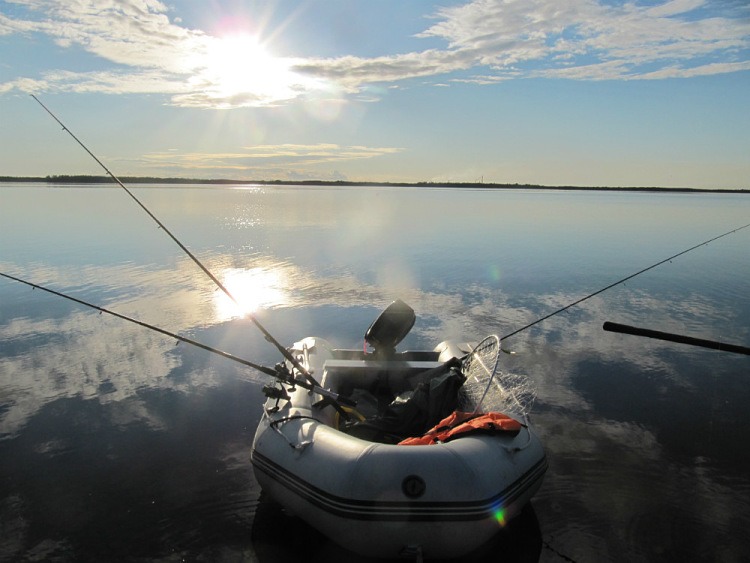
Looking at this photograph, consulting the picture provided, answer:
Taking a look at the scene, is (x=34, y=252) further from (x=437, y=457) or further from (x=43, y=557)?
(x=437, y=457)

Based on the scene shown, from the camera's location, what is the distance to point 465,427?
4727mm

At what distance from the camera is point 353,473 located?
421 cm

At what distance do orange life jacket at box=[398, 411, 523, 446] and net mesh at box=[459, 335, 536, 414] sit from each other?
0.69 meters

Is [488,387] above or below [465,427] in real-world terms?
below

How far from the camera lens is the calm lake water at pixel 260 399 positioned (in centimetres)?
488

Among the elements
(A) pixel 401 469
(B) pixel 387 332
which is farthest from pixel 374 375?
(A) pixel 401 469

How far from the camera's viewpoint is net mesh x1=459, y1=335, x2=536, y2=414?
19.1ft

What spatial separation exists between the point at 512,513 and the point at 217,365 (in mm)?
5835

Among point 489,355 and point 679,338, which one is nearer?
point 679,338

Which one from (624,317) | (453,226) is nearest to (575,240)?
(453,226)

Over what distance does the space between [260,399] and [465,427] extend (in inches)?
147

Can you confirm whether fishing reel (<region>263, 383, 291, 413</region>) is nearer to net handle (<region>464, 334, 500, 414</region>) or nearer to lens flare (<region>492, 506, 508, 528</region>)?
net handle (<region>464, 334, 500, 414</region>)

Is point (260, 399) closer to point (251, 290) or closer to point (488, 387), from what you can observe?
point (488, 387)

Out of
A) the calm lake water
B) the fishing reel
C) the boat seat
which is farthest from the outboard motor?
the fishing reel
